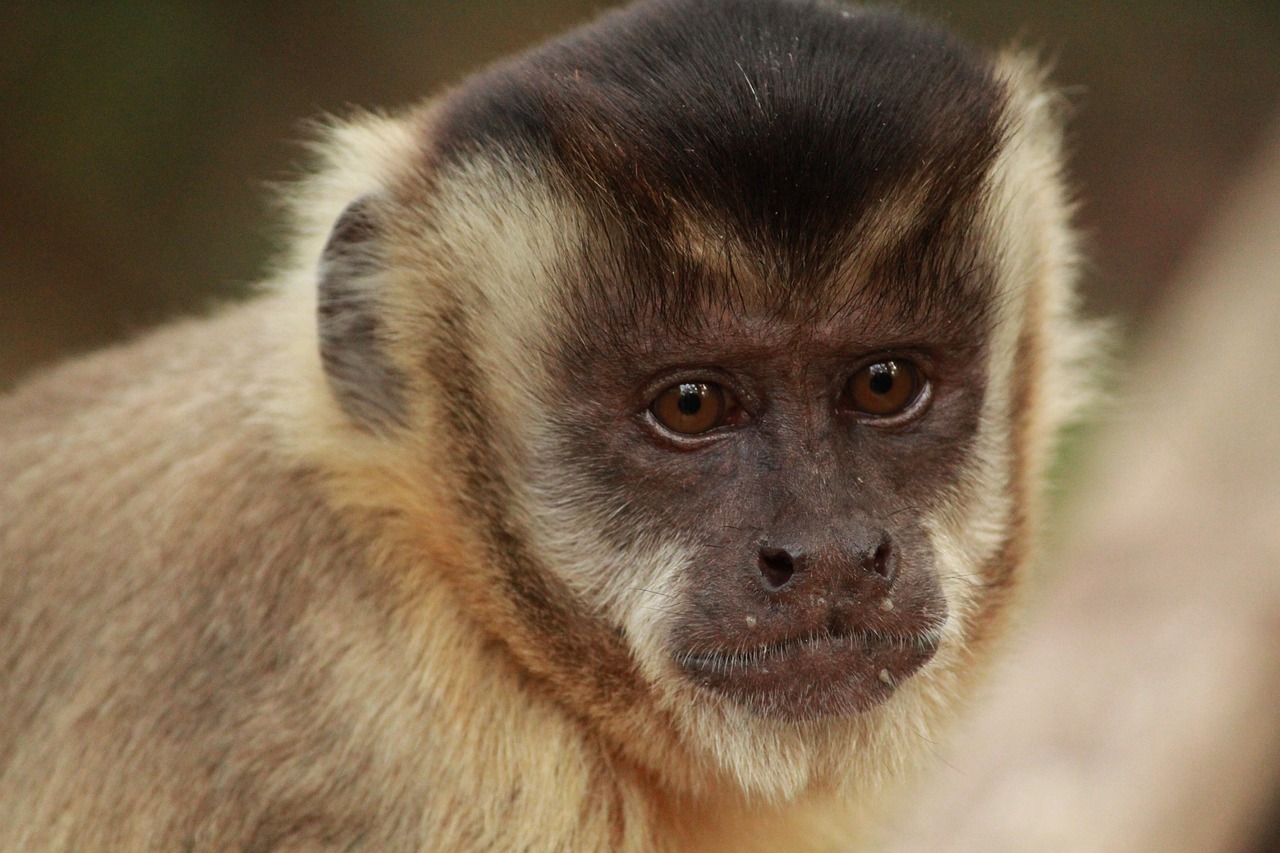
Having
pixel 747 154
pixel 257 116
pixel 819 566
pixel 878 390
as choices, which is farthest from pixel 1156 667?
pixel 257 116

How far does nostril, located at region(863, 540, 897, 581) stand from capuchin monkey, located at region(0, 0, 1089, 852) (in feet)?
0.07

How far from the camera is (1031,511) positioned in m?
4.18

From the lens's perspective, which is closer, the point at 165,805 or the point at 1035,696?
the point at 165,805

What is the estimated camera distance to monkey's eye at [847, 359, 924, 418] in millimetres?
3672

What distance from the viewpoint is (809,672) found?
3414mm

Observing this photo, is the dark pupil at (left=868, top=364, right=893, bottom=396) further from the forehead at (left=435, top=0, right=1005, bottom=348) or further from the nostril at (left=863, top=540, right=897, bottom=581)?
the nostril at (left=863, top=540, right=897, bottom=581)

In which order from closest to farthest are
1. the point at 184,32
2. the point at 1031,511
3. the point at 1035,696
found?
the point at 1031,511, the point at 1035,696, the point at 184,32

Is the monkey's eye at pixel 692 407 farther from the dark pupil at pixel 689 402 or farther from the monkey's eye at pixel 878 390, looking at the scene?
the monkey's eye at pixel 878 390

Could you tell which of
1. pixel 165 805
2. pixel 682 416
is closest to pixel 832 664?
pixel 682 416

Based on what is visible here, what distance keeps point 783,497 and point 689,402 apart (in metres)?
0.36

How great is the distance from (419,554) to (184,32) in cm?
804

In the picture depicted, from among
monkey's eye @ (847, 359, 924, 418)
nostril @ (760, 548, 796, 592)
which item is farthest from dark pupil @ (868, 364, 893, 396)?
nostril @ (760, 548, 796, 592)

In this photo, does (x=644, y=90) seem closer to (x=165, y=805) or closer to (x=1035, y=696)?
(x=165, y=805)

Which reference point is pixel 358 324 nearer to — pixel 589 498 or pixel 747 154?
pixel 589 498
